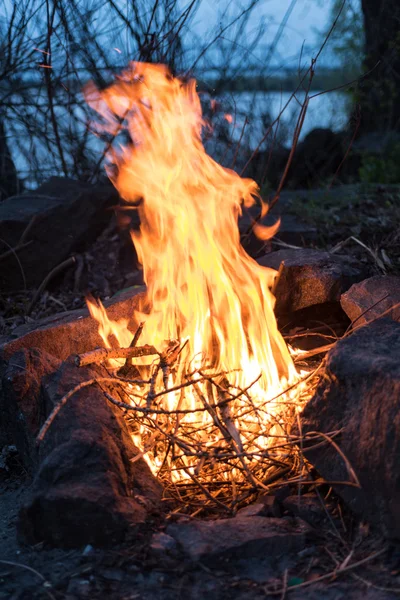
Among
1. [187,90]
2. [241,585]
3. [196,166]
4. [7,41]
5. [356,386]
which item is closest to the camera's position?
[241,585]

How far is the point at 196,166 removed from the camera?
147 inches

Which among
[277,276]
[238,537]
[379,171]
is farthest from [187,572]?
[379,171]

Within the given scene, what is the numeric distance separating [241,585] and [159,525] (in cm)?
40

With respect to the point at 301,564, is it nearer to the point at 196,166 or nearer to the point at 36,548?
the point at 36,548

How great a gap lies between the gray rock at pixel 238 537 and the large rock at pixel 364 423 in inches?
9.6

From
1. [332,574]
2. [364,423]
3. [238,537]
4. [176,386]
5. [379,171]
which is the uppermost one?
[379,171]

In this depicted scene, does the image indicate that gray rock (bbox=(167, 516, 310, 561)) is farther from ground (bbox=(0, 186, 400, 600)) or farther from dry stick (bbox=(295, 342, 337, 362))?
dry stick (bbox=(295, 342, 337, 362))

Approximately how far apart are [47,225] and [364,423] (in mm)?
3391

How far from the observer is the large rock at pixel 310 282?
3.82m

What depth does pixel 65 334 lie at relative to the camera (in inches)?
141

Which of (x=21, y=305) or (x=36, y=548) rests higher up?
(x=21, y=305)

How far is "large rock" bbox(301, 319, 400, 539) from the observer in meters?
2.22

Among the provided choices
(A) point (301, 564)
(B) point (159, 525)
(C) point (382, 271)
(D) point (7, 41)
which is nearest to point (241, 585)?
(A) point (301, 564)

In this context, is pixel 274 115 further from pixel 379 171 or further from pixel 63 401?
pixel 63 401
